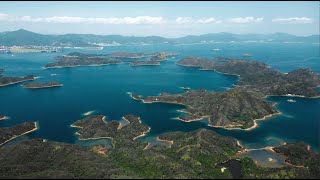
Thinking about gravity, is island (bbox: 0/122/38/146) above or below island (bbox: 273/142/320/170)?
below

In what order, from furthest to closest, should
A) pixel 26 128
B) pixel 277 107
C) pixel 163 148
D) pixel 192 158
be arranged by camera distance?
pixel 277 107, pixel 26 128, pixel 163 148, pixel 192 158

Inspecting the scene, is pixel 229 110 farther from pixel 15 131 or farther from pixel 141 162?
pixel 15 131

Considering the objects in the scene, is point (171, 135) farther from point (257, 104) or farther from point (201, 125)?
point (257, 104)

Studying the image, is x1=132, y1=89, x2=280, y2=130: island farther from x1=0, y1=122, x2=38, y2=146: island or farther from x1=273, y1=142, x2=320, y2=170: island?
x1=0, y1=122, x2=38, y2=146: island

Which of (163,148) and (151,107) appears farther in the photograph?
(151,107)

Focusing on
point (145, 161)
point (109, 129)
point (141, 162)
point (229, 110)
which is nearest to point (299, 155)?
point (145, 161)

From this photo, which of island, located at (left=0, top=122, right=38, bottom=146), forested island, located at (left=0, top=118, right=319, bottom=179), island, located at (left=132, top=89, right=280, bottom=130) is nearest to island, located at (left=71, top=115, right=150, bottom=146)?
forested island, located at (left=0, top=118, right=319, bottom=179)

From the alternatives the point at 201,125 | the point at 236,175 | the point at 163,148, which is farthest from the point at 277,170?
the point at 201,125
